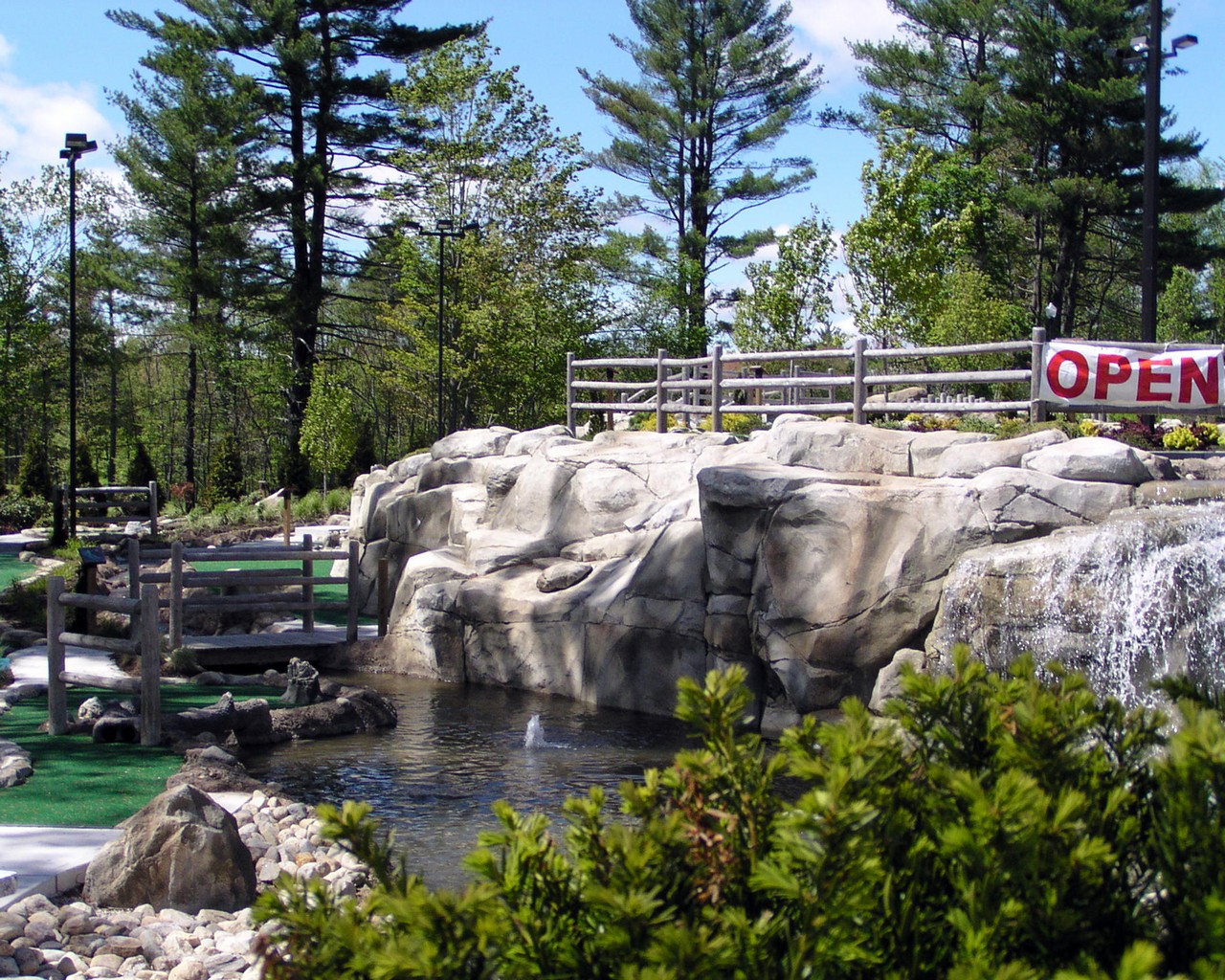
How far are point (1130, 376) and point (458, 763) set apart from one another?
27.5 ft

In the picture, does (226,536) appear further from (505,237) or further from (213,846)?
(213,846)

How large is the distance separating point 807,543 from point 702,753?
924 cm

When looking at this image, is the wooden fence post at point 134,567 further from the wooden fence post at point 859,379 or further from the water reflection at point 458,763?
the wooden fence post at point 859,379

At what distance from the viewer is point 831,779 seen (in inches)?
88.7

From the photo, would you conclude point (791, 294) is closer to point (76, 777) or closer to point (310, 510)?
point (310, 510)

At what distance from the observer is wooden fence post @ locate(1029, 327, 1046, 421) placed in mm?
14000

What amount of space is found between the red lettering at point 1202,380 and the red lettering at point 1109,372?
0.54 m

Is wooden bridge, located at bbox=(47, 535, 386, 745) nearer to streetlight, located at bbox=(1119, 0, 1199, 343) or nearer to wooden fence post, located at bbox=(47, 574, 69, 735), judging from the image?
wooden fence post, located at bbox=(47, 574, 69, 735)

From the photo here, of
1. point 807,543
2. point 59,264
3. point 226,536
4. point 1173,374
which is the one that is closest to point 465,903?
point 807,543

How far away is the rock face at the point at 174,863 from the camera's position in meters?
6.16

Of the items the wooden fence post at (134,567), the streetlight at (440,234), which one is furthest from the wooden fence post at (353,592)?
the streetlight at (440,234)

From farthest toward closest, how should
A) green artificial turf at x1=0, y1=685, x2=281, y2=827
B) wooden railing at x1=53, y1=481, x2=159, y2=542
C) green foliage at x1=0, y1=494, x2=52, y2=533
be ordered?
green foliage at x1=0, y1=494, x2=52, y2=533 < wooden railing at x1=53, y1=481, x2=159, y2=542 < green artificial turf at x1=0, y1=685, x2=281, y2=827

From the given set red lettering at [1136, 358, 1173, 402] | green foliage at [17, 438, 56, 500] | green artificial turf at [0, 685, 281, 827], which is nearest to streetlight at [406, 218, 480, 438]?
green foliage at [17, 438, 56, 500]

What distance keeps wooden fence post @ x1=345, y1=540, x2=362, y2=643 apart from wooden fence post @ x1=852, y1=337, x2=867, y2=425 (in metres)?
6.53
